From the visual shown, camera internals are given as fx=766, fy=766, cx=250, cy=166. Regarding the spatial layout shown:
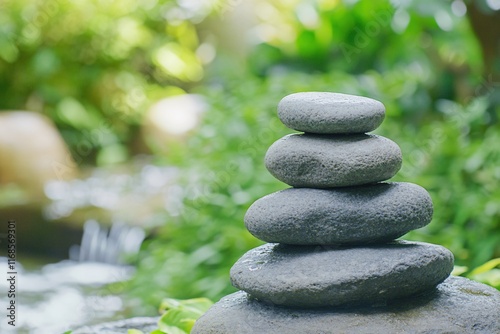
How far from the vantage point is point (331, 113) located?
105 inches

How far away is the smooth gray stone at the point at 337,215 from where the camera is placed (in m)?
2.64

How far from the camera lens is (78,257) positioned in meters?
7.80

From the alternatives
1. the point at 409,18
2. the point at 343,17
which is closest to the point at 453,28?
the point at 409,18

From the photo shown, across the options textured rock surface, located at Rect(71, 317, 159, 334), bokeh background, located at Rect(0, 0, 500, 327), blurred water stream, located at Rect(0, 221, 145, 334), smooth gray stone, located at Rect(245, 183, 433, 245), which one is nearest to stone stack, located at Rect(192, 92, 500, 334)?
smooth gray stone, located at Rect(245, 183, 433, 245)

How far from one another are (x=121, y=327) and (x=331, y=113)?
64.6 inches

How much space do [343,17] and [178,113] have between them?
371 cm

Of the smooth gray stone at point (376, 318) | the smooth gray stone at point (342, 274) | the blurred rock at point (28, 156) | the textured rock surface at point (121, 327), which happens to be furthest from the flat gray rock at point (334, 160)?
the blurred rock at point (28, 156)

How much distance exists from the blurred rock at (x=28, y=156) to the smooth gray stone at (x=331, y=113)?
664 centimetres

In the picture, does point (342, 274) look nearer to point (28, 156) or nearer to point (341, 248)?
point (341, 248)

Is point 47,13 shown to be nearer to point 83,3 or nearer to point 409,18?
point 83,3

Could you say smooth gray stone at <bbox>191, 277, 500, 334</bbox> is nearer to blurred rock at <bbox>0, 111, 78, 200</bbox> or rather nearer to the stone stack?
the stone stack

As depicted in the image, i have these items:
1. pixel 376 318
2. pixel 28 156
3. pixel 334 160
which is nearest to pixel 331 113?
pixel 334 160

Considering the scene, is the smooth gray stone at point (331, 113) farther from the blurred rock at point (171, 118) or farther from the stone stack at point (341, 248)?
the blurred rock at point (171, 118)

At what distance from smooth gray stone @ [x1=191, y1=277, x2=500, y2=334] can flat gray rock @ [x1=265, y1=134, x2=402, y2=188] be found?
45cm
